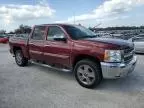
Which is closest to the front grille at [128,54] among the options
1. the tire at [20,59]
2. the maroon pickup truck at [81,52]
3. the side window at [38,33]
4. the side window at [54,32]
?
the maroon pickup truck at [81,52]

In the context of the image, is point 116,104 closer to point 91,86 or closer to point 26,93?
point 91,86

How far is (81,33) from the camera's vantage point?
664 centimetres

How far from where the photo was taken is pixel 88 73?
577cm

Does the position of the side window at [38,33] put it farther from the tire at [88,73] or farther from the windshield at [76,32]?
the tire at [88,73]

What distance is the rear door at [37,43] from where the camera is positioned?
718cm

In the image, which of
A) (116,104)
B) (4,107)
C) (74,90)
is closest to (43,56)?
(74,90)

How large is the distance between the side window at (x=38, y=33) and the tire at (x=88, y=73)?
81.1 inches

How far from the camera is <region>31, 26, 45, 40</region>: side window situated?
23.8ft

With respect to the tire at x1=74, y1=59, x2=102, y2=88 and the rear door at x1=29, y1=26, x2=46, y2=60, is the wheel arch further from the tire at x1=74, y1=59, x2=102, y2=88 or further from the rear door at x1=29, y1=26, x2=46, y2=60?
the rear door at x1=29, y1=26, x2=46, y2=60

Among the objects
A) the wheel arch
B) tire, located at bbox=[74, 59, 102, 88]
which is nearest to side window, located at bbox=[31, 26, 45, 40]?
the wheel arch

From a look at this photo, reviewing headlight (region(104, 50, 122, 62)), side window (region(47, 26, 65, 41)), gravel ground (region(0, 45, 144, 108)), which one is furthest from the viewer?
side window (region(47, 26, 65, 41))

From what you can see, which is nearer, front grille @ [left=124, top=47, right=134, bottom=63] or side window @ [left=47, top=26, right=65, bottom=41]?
front grille @ [left=124, top=47, right=134, bottom=63]

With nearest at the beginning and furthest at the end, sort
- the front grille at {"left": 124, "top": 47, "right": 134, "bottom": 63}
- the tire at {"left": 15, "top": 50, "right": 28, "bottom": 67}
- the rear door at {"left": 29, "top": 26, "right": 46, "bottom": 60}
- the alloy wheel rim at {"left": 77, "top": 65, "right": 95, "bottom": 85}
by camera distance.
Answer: the front grille at {"left": 124, "top": 47, "right": 134, "bottom": 63}
the alloy wheel rim at {"left": 77, "top": 65, "right": 95, "bottom": 85}
the rear door at {"left": 29, "top": 26, "right": 46, "bottom": 60}
the tire at {"left": 15, "top": 50, "right": 28, "bottom": 67}

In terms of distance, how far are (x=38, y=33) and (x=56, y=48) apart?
1.38 metres
